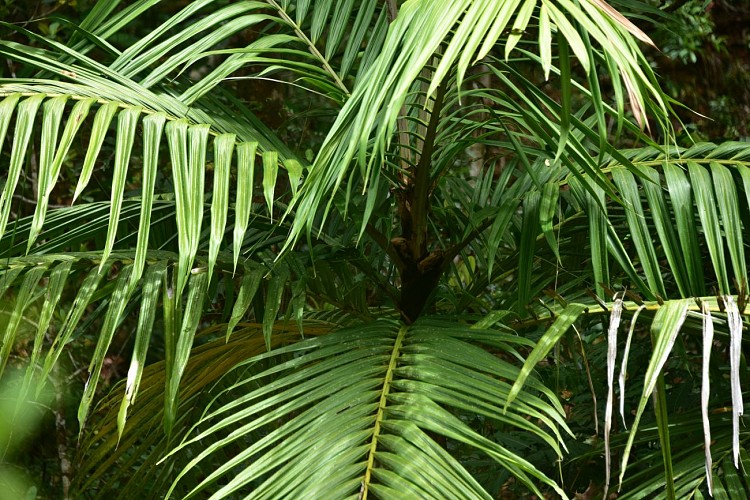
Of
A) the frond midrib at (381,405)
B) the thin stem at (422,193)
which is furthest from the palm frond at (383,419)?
the thin stem at (422,193)

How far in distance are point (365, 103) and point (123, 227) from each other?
0.65 m

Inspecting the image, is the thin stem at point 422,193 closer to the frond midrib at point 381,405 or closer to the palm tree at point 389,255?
the palm tree at point 389,255

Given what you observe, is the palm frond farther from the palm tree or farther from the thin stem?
the thin stem

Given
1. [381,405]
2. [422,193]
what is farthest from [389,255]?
[381,405]

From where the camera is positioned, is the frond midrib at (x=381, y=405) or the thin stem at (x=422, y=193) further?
the thin stem at (x=422, y=193)

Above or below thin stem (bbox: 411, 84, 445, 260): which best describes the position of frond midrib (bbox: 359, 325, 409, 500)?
below

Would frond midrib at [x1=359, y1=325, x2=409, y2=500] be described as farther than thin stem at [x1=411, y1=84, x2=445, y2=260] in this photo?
No

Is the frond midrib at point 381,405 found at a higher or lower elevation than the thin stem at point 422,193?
lower

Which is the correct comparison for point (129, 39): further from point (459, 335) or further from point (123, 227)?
point (459, 335)

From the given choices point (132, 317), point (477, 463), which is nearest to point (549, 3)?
point (477, 463)

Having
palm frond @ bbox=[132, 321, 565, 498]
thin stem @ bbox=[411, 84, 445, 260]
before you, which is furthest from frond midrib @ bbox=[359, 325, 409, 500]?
thin stem @ bbox=[411, 84, 445, 260]

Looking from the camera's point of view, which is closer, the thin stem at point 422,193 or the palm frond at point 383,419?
the palm frond at point 383,419

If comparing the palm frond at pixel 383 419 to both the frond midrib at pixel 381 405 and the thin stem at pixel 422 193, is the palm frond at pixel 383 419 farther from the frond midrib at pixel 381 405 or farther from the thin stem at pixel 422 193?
the thin stem at pixel 422 193

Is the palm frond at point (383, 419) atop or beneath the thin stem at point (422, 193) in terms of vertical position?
beneath
